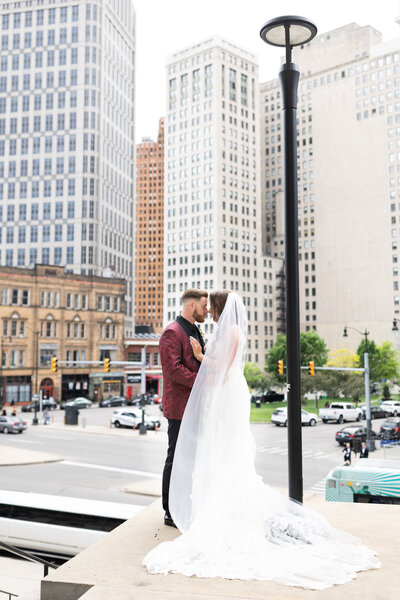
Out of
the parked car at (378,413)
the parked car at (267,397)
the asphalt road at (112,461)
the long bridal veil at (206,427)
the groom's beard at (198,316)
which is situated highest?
the groom's beard at (198,316)

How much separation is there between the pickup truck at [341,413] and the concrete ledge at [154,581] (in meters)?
→ 46.1

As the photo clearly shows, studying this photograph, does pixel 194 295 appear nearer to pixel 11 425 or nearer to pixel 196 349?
pixel 196 349

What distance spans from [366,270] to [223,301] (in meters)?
115

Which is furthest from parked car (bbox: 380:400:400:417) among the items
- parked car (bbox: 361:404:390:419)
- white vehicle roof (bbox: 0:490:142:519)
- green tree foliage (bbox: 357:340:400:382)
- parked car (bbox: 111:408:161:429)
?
white vehicle roof (bbox: 0:490:142:519)

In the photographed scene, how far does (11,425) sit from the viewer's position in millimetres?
39969

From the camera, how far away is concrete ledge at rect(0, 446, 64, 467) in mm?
25961

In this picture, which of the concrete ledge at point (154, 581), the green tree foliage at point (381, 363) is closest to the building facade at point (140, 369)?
the green tree foliage at point (381, 363)

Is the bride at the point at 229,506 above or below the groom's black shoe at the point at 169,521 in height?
above

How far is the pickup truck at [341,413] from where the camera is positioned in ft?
164

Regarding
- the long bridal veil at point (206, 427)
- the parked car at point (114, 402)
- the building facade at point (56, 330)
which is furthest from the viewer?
the parked car at point (114, 402)

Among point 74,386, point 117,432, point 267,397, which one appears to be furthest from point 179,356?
point 267,397

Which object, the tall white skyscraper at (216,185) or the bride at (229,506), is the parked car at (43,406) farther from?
the bride at (229,506)

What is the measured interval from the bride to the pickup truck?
46375 mm

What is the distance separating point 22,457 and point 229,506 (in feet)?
80.9
